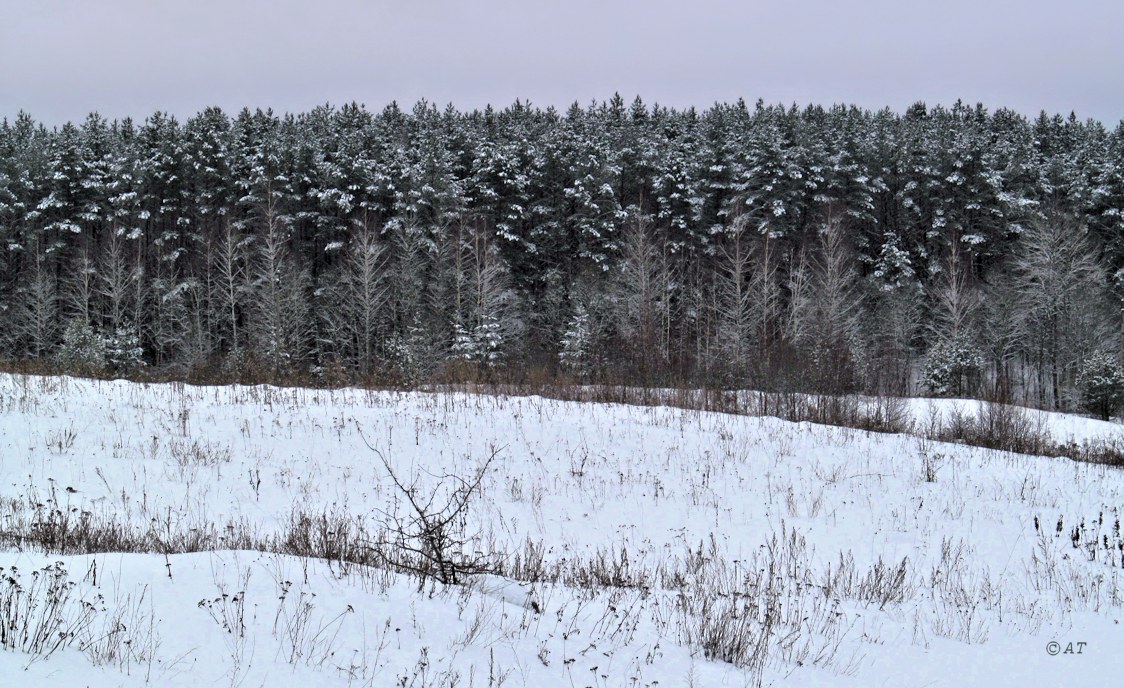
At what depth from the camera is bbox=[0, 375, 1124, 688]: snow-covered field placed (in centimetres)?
391

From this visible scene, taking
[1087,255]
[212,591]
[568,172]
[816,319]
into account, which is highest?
[568,172]

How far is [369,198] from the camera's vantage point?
44.5 metres

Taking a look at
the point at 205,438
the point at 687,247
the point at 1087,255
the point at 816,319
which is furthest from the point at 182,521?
the point at 1087,255

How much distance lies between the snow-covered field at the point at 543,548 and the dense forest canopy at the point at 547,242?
64.5 feet

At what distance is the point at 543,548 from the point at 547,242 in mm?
36943

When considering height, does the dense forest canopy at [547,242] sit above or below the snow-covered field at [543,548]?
above

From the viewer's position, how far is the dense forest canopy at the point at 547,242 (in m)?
36.6

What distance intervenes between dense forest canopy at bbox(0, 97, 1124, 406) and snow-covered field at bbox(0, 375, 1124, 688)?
19.7m

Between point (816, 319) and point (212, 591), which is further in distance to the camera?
point (816, 319)

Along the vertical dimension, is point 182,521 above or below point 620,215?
below

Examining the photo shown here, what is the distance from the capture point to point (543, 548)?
8.14 m

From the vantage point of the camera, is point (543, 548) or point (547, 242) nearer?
point (543, 548)

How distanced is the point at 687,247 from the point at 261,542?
4077 centimetres

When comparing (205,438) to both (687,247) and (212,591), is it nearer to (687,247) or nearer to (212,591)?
(212,591)
